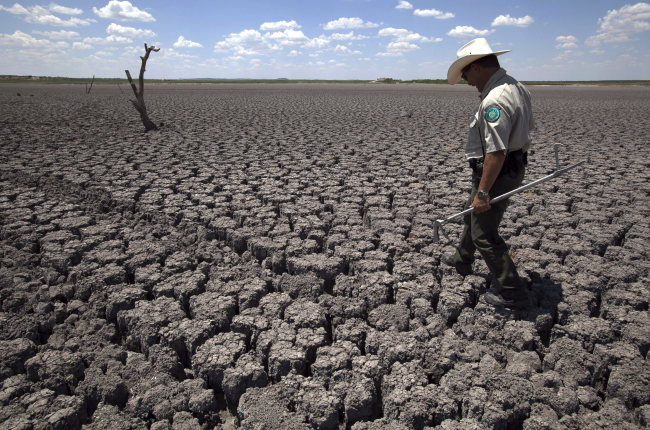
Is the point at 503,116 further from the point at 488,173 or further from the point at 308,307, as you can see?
the point at 308,307

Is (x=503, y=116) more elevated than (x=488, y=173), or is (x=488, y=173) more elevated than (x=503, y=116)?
(x=503, y=116)

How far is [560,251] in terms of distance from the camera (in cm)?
342

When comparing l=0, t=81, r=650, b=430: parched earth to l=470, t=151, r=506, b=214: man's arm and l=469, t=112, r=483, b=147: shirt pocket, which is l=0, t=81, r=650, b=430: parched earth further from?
l=469, t=112, r=483, b=147: shirt pocket

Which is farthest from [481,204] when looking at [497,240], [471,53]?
[471,53]

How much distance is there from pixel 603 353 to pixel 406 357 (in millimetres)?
1111

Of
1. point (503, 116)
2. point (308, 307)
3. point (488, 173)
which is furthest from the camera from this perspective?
point (308, 307)

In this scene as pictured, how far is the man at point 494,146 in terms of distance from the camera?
89.5 inches

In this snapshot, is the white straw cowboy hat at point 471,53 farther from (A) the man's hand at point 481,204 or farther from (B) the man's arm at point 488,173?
(A) the man's hand at point 481,204

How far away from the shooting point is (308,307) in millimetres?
2701

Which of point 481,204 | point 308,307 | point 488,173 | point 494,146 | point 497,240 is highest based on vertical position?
point 494,146

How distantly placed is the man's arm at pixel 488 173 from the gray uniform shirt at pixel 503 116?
41 mm

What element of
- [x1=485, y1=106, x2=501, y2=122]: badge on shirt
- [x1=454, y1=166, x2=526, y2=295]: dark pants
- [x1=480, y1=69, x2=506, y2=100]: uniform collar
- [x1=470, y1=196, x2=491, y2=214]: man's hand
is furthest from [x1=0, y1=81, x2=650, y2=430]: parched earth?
[x1=480, y1=69, x2=506, y2=100]: uniform collar

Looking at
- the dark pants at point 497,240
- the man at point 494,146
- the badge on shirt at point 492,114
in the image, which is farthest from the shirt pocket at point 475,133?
the dark pants at point 497,240

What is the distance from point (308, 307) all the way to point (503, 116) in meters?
1.70
